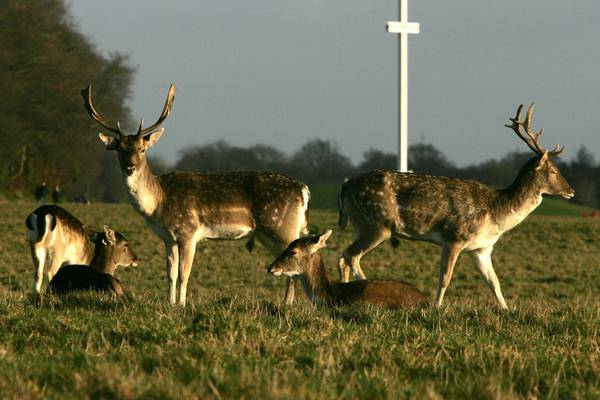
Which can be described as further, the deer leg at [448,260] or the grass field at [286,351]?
the deer leg at [448,260]

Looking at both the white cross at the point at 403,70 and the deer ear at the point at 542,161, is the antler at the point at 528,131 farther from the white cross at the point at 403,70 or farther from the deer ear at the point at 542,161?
the white cross at the point at 403,70

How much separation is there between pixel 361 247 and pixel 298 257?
2133 millimetres

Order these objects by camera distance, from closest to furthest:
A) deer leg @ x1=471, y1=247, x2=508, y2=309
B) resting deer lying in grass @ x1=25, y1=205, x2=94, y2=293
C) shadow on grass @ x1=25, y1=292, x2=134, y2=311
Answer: shadow on grass @ x1=25, y1=292, x2=134, y2=311, deer leg @ x1=471, y1=247, x2=508, y2=309, resting deer lying in grass @ x1=25, y1=205, x2=94, y2=293

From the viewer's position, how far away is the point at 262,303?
24.8 ft

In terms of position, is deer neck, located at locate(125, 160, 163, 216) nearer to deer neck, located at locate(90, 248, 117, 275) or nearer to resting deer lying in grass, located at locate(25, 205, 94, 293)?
deer neck, located at locate(90, 248, 117, 275)

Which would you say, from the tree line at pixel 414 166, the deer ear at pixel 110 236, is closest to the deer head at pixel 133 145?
the deer ear at pixel 110 236

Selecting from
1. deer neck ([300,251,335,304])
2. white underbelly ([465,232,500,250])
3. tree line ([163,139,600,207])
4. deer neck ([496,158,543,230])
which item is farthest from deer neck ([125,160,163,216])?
tree line ([163,139,600,207])

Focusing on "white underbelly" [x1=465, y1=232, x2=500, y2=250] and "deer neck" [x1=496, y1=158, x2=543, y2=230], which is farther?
"deer neck" [x1=496, y1=158, x2=543, y2=230]

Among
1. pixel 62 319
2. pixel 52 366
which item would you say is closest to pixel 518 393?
pixel 52 366

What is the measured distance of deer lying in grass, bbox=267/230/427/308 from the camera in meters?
8.42

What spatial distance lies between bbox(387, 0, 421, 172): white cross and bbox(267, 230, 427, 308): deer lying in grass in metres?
14.5

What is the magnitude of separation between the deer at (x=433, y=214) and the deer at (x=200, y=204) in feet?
2.23

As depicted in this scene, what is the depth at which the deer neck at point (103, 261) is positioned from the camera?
11609 mm

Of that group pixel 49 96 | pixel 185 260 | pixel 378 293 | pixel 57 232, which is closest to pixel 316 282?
pixel 378 293
